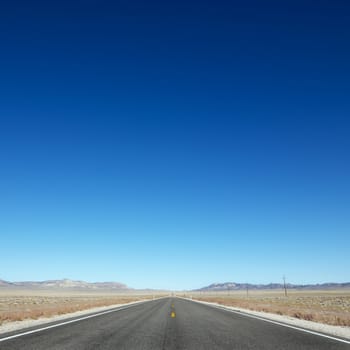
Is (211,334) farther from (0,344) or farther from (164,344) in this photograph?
(0,344)

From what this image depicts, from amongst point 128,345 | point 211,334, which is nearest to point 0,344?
point 128,345

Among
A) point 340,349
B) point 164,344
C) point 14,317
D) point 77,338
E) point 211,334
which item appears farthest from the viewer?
point 14,317

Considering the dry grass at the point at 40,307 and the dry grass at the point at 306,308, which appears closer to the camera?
the dry grass at the point at 40,307

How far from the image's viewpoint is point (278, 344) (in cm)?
830

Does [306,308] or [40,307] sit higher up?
[306,308]

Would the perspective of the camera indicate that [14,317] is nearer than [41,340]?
No

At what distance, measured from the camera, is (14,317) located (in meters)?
15.6

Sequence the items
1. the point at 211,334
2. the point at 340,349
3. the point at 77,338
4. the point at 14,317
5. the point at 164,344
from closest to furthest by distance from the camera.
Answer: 1. the point at 340,349
2. the point at 164,344
3. the point at 77,338
4. the point at 211,334
5. the point at 14,317

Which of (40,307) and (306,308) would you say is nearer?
(40,307)

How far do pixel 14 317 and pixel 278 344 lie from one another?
12.8 m

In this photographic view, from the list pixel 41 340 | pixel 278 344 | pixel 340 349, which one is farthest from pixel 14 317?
pixel 340 349

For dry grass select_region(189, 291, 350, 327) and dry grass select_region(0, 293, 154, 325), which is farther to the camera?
dry grass select_region(189, 291, 350, 327)

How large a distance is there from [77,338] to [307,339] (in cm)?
636

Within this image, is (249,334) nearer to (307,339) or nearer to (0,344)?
(307,339)
